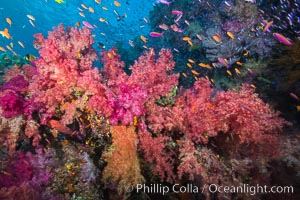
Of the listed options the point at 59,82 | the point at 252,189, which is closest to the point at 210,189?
the point at 252,189

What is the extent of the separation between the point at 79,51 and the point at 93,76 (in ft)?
3.19

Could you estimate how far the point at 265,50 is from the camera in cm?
701

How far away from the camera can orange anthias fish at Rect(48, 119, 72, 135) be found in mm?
4055

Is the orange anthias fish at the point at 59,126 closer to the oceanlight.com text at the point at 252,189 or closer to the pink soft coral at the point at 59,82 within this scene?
the pink soft coral at the point at 59,82

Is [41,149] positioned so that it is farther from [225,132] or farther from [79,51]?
[225,132]

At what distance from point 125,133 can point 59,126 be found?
133 centimetres

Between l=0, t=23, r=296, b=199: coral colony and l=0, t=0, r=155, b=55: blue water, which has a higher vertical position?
l=0, t=0, r=155, b=55: blue water

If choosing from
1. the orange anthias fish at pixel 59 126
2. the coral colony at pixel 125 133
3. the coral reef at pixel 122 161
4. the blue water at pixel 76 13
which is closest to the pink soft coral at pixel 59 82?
the coral colony at pixel 125 133

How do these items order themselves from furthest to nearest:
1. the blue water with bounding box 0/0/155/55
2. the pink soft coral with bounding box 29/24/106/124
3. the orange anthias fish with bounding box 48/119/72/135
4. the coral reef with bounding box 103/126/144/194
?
1. the blue water with bounding box 0/0/155/55
2. the orange anthias fish with bounding box 48/119/72/135
3. the pink soft coral with bounding box 29/24/106/124
4. the coral reef with bounding box 103/126/144/194

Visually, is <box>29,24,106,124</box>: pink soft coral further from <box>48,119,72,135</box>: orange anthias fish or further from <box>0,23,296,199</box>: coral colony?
<box>48,119,72,135</box>: orange anthias fish

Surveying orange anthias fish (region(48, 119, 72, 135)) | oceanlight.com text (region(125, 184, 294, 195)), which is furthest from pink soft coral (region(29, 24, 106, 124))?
oceanlight.com text (region(125, 184, 294, 195))

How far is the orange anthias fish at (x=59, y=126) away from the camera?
4.05 meters

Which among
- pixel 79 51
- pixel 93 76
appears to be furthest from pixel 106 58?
pixel 93 76

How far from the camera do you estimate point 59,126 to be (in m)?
4.06
